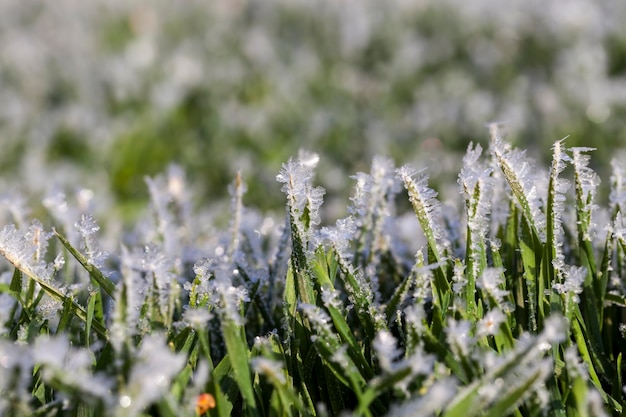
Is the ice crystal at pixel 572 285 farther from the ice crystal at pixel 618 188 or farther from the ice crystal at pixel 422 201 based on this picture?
the ice crystal at pixel 618 188

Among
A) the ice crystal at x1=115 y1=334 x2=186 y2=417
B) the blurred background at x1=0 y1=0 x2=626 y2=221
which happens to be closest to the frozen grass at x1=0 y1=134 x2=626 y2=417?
the ice crystal at x1=115 y1=334 x2=186 y2=417

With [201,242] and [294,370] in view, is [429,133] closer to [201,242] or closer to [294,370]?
[201,242]

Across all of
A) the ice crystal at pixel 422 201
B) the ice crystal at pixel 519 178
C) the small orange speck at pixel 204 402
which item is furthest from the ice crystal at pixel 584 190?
the small orange speck at pixel 204 402

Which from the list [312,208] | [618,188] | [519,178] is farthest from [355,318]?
[618,188]

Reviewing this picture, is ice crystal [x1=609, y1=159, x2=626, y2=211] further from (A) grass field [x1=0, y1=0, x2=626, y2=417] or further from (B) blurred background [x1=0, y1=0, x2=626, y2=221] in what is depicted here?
(B) blurred background [x1=0, y1=0, x2=626, y2=221]

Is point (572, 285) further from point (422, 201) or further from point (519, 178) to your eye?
point (422, 201)

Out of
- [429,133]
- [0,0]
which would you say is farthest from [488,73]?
[0,0]
